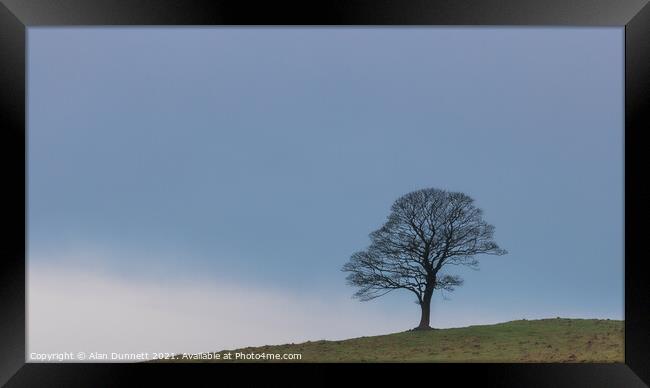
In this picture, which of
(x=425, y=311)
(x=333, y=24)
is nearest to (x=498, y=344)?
(x=425, y=311)

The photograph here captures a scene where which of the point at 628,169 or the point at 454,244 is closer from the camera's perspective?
the point at 628,169

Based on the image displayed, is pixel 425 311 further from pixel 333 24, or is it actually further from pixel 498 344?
pixel 333 24

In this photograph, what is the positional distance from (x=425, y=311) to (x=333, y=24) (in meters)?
6.06

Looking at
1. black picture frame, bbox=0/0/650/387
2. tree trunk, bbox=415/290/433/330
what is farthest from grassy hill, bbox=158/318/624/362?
black picture frame, bbox=0/0/650/387

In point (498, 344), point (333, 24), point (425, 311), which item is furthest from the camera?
Answer: point (425, 311)

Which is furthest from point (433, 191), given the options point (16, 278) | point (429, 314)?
point (16, 278)

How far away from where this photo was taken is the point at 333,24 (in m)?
5.14

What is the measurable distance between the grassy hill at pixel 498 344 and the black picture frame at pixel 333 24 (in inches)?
104

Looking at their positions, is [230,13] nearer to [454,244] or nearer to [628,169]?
[628,169]

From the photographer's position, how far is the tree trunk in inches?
361

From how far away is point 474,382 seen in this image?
202 inches

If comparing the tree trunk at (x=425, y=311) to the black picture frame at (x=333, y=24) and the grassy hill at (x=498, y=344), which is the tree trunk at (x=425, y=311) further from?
the black picture frame at (x=333, y=24)

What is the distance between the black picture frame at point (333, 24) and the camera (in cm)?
491

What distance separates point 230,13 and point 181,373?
3626 millimetres
